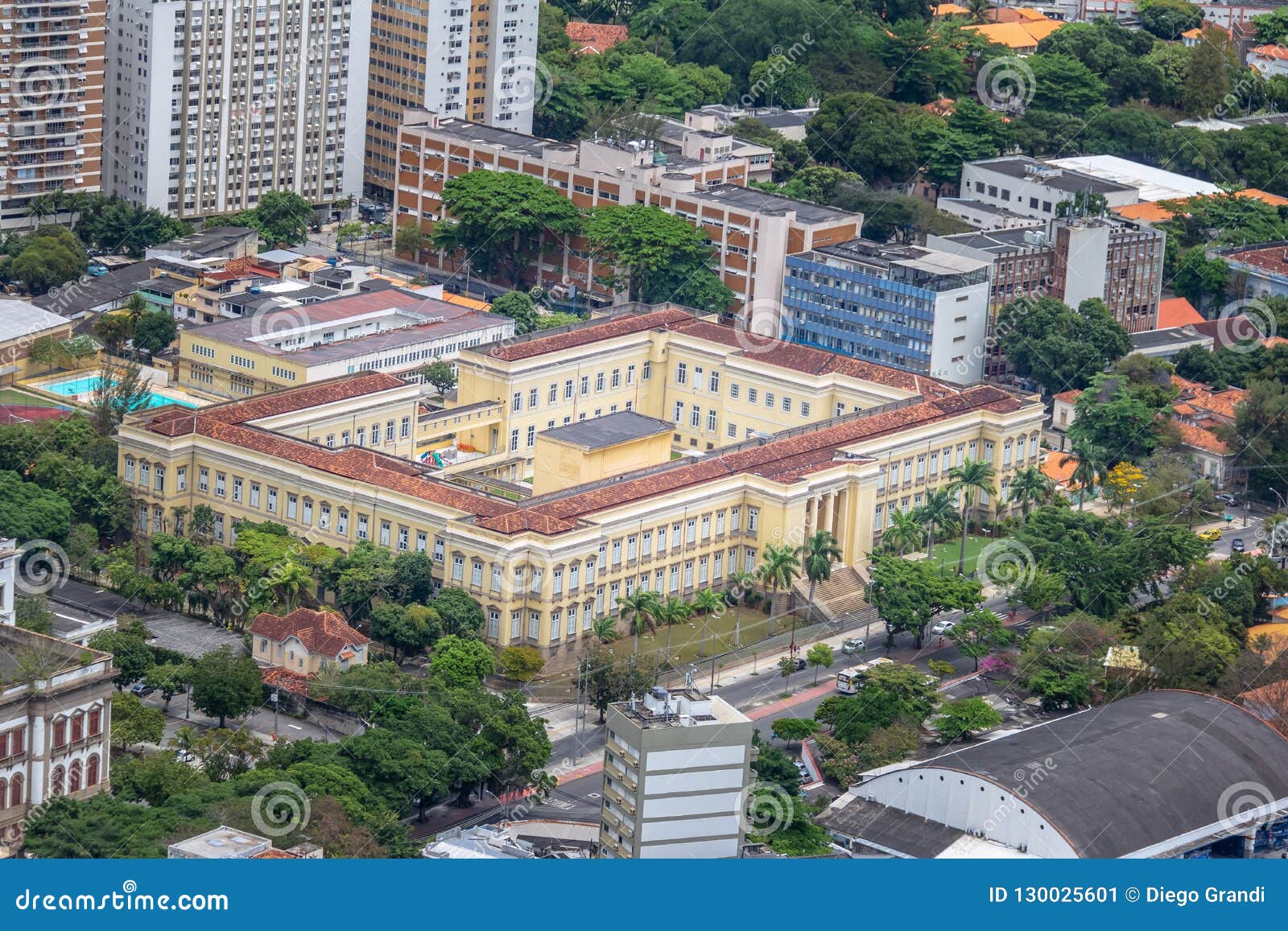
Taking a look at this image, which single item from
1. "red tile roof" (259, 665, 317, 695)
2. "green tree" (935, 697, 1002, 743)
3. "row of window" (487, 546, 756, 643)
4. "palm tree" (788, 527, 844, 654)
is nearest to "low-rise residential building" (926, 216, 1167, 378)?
"palm tree" (788, 527, 844, 654)

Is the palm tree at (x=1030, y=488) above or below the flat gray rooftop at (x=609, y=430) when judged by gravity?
below

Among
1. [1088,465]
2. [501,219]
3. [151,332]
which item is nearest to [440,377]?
[151,332]

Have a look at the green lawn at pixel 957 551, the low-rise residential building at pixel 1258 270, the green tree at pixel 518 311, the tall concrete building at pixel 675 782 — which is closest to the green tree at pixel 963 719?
the green lawn at pixel 957 551

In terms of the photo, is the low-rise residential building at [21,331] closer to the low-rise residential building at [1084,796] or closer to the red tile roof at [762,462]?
the red tile roof at [762,462]

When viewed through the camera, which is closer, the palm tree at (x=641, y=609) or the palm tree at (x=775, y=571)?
the palm tree at (x=641, y=609)

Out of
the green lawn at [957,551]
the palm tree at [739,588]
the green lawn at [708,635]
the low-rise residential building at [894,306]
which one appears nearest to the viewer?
the green lawn at [708,635]

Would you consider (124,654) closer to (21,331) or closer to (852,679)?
(852,679)
